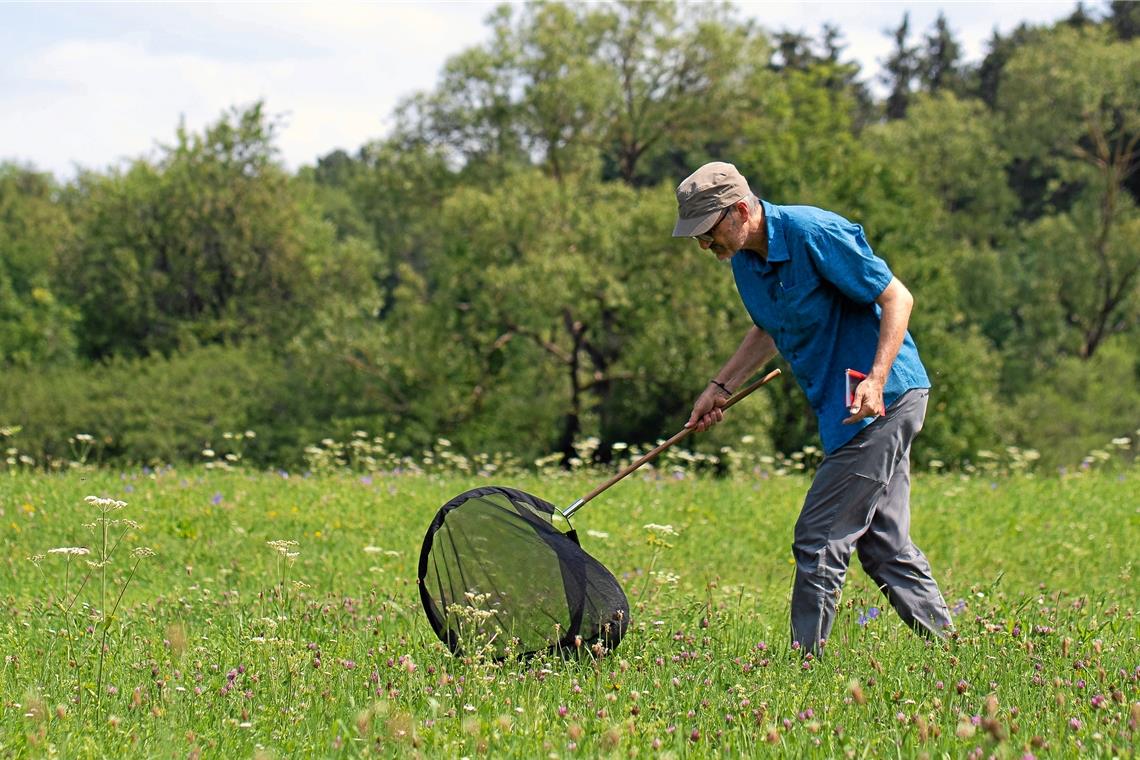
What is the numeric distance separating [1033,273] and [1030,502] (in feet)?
118

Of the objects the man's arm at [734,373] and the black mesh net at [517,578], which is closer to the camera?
the black mesh net at [517,578]

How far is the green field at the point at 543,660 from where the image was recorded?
127 inches

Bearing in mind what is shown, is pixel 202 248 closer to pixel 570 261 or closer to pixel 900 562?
pixel 570 261

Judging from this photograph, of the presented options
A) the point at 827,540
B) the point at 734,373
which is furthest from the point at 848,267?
the point at 827,540

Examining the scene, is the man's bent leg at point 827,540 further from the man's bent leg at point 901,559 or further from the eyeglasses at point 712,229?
Result: the eyeglasses at point 712,229

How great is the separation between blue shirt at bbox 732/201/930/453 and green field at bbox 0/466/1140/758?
3.08ft

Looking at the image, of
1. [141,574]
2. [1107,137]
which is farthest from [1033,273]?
[141,574]

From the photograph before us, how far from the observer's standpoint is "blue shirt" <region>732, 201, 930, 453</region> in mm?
4512

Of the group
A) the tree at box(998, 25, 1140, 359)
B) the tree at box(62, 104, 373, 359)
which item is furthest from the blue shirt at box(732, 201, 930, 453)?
the tree at box(998, 25, 1140, 359)

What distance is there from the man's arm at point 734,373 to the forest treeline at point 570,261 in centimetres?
1887

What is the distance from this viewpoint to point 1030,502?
9.22 meters

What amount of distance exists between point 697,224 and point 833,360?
767mm

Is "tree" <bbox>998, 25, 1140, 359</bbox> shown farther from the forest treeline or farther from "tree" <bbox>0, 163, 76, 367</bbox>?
"tree" <bbox>0, 163, 76, 367</bbox>

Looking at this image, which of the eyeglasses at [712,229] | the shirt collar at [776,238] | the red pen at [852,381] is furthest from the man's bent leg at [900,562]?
the eyeglasses at [712,229]
